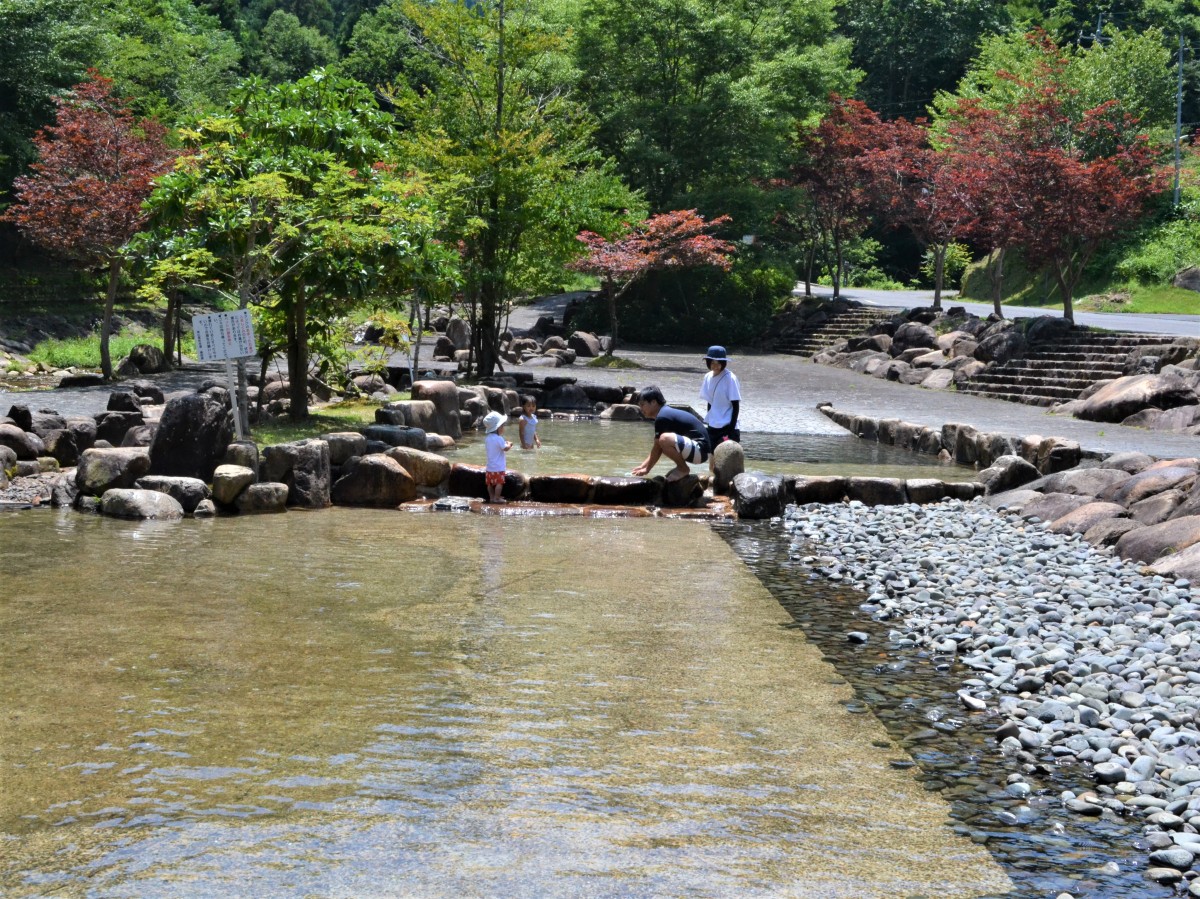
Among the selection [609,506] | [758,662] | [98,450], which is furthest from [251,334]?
[758,662]

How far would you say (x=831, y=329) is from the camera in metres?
34.7

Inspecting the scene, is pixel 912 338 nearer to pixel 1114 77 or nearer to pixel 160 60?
pixel 1114 77

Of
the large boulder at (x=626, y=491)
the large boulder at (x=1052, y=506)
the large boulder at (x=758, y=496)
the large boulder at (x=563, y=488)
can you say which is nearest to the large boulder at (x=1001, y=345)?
the large boulder at (x=1052, y=506)

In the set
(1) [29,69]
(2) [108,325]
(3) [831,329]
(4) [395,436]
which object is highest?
(1) [29,69]

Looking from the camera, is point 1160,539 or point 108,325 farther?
point 108,325

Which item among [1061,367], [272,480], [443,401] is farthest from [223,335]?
[1061,367]

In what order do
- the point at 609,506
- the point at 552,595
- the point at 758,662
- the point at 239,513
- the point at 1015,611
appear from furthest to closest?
the point at 609,506
the point at 239,513
the point at 552,595
the point at 1015,611
the point at 758,662

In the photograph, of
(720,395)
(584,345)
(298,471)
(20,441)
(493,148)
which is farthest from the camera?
(584,345)

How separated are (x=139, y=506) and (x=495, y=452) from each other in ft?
11.2

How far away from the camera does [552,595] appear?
27.1ft

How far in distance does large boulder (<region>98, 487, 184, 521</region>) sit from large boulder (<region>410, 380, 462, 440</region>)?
24.1ft

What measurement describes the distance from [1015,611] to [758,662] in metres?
2.00

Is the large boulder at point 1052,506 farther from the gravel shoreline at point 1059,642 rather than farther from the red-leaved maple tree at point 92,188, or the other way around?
the red-leaved maple tree at point 92,188

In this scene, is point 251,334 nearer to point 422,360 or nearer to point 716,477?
point 716,477
